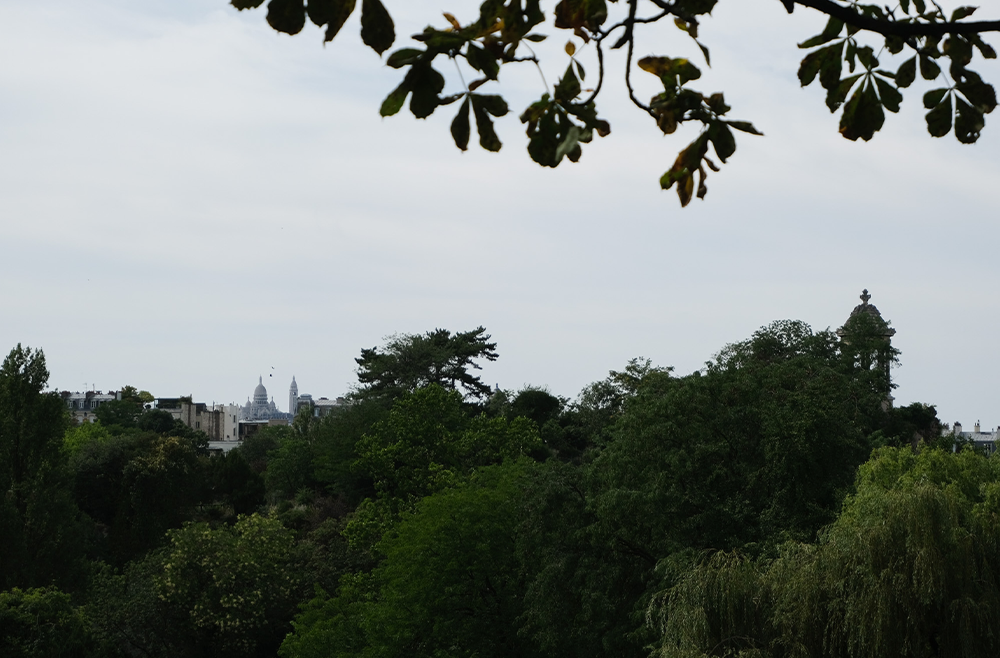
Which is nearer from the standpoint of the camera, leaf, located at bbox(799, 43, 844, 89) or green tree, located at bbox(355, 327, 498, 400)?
leaf, located at bbox(799, 43, 844, 89)

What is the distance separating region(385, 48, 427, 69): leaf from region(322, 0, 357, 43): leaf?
161 millimetres

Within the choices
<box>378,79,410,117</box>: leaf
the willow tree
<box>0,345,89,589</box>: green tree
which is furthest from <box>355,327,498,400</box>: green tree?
<box>378,79,410,117</box>: leaf

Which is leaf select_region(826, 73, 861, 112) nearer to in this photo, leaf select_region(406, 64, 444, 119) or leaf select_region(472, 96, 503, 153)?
leaf select_region(472, 96, 503, 153)

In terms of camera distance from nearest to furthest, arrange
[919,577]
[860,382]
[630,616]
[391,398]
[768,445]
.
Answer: [919,577], [630,616], [768,445], [860,382], [391,398]

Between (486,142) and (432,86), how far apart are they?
218 mm

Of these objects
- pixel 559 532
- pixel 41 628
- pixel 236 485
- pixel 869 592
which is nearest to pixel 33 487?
pixel 41 628

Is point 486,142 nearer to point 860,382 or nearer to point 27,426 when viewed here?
point 860,382

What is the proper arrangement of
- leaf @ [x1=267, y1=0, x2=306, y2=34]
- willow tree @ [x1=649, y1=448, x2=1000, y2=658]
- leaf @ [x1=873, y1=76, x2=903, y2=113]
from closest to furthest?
leaf @ [x1=267, y1=0, x2=306, y2=34]
leaf @ [x1=873, y1=76, x2=903, y2=113]
willow tree @ [x1=649, y1=448, x2=1000, y2=658]

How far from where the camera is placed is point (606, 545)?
2525cm

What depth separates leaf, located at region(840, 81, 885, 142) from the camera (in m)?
3.57

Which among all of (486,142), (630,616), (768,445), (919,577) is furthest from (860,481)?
(486,142)

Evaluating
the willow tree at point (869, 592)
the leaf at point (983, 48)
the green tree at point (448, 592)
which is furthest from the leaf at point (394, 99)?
the green tree at point (448, 592)

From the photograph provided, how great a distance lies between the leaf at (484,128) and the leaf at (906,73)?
1.48 metres

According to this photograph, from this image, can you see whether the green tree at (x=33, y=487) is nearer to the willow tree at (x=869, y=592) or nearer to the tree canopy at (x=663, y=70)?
the willow tree at (x=869, y=592)
